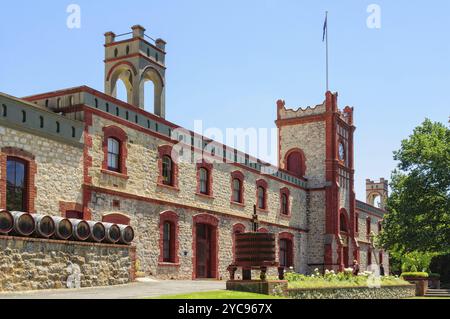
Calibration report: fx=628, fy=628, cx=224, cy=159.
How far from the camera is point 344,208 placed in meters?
43.3

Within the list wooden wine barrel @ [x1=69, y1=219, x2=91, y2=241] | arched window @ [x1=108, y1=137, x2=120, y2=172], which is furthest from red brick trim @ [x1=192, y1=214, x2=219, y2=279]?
wooden wine barrel @ [x1=69, y1=219, x2=91, y2=241]

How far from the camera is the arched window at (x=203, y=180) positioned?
99.1 ft

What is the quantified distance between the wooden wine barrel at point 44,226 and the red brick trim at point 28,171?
105 inches

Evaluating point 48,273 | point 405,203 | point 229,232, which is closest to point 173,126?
point 229,232

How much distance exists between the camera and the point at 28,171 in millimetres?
20031

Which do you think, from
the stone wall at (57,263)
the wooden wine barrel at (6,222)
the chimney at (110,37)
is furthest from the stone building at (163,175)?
the wooden wine barrel at (6,222)

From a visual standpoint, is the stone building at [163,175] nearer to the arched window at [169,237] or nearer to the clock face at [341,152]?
the arched window at [169,237]

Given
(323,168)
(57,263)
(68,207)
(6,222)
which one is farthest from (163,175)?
(323,168)

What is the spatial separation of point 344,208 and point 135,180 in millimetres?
21950

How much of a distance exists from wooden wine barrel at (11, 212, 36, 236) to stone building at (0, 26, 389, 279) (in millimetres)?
3043

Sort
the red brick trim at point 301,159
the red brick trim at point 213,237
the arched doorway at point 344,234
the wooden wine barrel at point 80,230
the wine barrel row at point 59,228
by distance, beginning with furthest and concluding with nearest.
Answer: the arched doorway at point 344,234 → the red brick trim at point 301,159 → the red brick trim at point 213,237 → the wooden wine barrel at point 80,230 → the wine barrel row at point 59,228

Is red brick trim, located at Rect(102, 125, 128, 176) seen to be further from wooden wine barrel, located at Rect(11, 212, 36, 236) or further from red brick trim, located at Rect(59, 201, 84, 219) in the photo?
wooden wine barrel, located at Rect(11, 212, 36, 236)

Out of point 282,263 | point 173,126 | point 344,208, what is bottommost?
point 282,263
